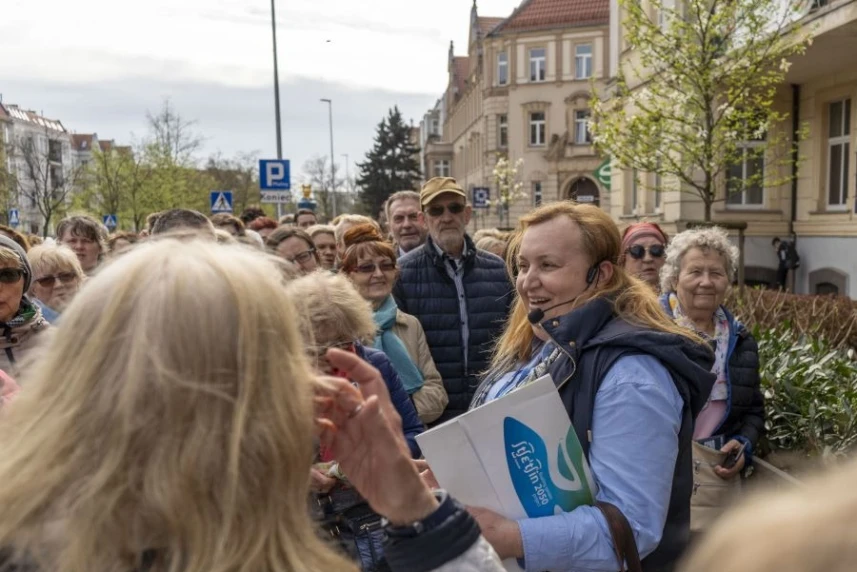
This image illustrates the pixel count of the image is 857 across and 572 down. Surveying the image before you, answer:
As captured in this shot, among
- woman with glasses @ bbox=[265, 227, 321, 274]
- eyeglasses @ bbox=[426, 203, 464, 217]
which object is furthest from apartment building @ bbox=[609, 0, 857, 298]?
woman with glasses @ bbox=[265, 227, 321, 274]

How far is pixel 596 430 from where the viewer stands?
7.16 feet

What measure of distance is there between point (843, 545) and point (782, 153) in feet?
58.3

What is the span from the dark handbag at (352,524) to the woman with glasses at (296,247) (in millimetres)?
3238

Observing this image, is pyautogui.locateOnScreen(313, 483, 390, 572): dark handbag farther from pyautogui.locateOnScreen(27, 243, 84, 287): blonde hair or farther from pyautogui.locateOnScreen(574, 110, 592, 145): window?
pyautogui.locateOnScreen(574, 110, 592, 145): window

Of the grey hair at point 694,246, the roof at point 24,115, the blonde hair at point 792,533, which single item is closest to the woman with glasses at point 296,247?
the grey hair at point 694,246

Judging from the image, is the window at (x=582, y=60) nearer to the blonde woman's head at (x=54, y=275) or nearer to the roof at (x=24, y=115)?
the blonde woman's head at (x=54, y=275)

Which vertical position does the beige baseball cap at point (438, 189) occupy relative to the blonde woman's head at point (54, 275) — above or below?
above

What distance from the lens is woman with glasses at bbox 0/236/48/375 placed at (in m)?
3.59

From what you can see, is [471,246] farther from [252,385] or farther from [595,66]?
[595,66]

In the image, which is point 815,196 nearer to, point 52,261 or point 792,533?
point 52,261

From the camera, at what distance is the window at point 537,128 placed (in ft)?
167

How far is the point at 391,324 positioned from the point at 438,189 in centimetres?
143

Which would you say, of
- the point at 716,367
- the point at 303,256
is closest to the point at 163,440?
the point at 716,367

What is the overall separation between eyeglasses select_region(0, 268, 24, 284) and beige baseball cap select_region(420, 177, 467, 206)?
259 cm
